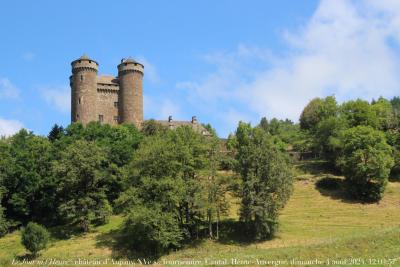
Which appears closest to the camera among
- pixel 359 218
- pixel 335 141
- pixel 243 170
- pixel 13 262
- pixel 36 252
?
pixel 13 262

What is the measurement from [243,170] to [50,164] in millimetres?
21358

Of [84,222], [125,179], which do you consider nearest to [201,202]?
[125,179]

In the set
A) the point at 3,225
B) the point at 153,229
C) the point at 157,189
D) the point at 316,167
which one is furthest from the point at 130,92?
the point at 153,229

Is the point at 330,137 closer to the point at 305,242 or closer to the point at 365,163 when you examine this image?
the point at 365,163

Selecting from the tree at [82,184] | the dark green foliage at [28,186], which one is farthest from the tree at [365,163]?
the dark green foliage at [28,186]

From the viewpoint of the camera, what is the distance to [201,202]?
149ft

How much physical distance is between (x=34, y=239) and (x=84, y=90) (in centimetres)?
4340

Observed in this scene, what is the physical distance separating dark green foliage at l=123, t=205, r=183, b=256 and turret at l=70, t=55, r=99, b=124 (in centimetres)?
4107

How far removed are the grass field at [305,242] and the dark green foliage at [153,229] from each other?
137 centimetres

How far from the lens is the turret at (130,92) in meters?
86.1

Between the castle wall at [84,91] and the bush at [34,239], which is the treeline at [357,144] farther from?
the bush at [34,239]

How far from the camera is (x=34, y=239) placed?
43.7m

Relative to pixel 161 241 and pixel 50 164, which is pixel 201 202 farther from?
pixel 50 164

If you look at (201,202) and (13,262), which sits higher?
(201,202)
